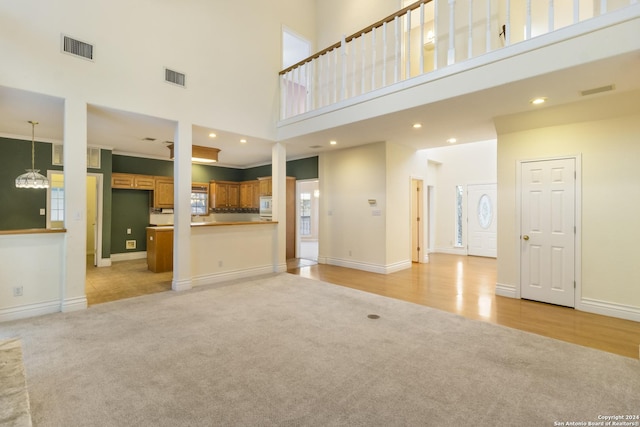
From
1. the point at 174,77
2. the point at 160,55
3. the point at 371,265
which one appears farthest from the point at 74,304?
the point at 371,265

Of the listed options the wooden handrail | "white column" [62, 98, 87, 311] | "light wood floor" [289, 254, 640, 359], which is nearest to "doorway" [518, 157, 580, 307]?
"light wood floor" [289, 254, 640, 359]

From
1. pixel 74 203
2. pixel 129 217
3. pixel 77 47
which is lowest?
pixel 129 217

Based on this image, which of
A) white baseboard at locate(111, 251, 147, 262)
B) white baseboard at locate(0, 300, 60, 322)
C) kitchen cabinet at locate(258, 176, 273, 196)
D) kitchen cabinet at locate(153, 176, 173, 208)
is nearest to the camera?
white baseboard at locate(0, 300, 60, 322)

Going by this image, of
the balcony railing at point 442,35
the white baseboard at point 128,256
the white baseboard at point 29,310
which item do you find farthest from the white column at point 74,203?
the white baseboard at point 128,256

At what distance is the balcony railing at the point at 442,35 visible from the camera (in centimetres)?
357

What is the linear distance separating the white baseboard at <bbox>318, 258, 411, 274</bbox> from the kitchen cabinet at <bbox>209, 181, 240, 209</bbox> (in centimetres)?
389

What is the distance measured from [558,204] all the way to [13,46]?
7135 mm

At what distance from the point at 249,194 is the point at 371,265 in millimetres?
4600

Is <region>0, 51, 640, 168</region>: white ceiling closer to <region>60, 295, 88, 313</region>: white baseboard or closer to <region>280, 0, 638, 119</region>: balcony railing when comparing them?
<region>280, 0, 638, 119</region>: balcony railing

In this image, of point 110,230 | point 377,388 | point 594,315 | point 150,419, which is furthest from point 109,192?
point 594,315

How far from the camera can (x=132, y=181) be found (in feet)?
24.7

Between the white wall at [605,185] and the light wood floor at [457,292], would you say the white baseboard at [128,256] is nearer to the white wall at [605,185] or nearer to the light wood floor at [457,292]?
the light wood floor at [457,292]

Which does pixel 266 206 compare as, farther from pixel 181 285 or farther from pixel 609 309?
pixel 609 309

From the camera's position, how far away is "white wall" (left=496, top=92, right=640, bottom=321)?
3.61 metres
